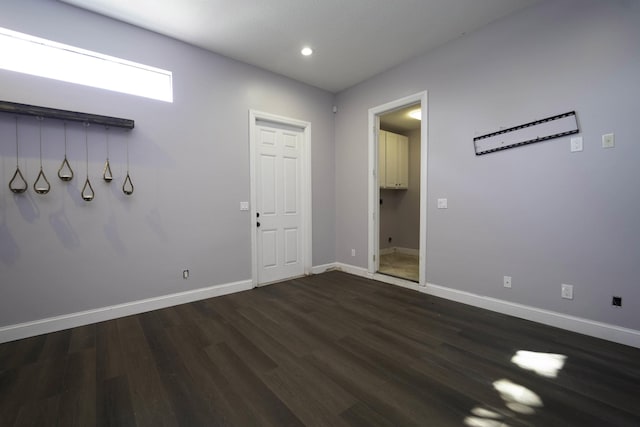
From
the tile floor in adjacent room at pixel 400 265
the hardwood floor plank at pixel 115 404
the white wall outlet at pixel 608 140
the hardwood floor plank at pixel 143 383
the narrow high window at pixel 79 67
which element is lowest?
the hardwood floor plank at pixel 115 404

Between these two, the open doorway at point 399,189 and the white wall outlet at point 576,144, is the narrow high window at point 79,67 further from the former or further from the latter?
the white wall outlet at point 576,144

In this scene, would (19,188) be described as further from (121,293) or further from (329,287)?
(329,287)

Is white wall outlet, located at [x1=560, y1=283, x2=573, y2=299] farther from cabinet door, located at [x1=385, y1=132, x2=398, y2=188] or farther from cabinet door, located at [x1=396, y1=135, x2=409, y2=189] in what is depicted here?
cabinet door, located at [x1=396, y1=135, x2=409, y2=189]

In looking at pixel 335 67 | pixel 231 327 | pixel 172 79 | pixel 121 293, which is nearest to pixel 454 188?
pixel 335 67

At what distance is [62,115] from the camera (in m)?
2.45

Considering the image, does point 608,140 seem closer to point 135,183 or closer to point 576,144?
point 576,144

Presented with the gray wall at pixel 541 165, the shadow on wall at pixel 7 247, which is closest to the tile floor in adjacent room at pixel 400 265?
the gray wall at pixel 541 165

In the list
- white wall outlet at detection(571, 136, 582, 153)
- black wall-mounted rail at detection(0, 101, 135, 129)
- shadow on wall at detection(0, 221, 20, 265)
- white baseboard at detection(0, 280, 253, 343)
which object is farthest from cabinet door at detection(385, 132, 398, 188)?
shadow on wall at detection(0, 221, 20, 265)

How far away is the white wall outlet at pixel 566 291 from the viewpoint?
2.43 meters

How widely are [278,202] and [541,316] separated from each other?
338 centimetres

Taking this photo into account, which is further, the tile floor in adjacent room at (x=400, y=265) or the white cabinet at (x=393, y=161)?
the white cabinet at (x=393, y=161)

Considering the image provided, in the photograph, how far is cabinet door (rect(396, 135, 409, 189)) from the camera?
597 centimetres

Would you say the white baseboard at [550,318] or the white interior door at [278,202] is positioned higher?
the white interior door at [278,202]

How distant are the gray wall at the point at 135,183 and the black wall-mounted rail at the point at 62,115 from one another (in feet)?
0.34
